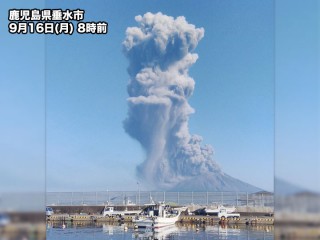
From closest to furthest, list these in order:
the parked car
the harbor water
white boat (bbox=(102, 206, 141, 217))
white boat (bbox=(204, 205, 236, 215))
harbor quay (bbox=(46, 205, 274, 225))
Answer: the harbor water, harbor quay (bbox=(46, 205, 274, 225)), white boat (bbox=(204, 205, 236, 215)), the parked car, white boat (bbox=(102, 206, 141, 217))

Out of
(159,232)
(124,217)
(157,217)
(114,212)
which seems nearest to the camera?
(159,232)

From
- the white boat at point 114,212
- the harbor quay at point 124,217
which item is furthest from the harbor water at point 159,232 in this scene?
the white boat at point 114,212

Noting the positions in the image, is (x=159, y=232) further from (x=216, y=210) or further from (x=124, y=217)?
(x=124, y=217)

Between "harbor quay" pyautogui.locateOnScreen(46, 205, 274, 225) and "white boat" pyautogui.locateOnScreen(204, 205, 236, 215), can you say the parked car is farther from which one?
"white boat" pyautogui.locateOnScreen(204, 205, 236, 215)

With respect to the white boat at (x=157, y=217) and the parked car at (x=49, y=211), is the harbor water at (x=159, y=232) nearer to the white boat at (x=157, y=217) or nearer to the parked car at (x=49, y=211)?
the white boat at (x=157, y=217)

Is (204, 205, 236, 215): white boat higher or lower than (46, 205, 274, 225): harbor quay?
higher

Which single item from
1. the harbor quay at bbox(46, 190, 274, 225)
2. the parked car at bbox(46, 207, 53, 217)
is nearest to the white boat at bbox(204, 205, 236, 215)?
the harbor quay at bbox(46, 190, 274, 225)

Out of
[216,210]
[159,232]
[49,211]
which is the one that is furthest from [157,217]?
[49,211]
